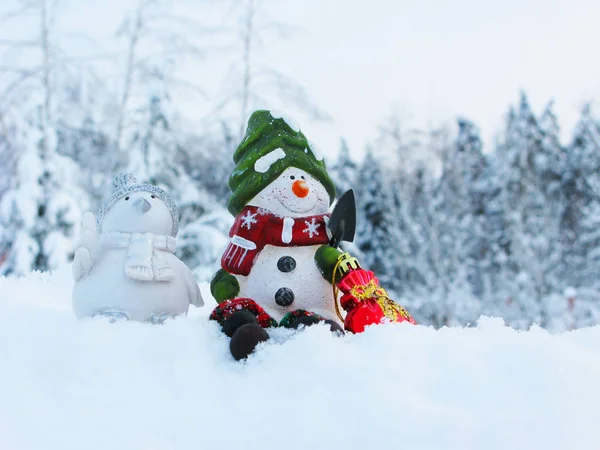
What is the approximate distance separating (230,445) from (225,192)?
12443 mm

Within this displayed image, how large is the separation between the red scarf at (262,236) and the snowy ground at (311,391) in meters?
0.74

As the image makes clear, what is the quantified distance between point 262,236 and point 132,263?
65 cm

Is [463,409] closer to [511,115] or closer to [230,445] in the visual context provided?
[230,445]

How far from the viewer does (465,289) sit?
49.7 ft

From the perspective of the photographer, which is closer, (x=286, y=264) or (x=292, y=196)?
(x=286, y=264)

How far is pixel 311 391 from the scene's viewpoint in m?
1.54

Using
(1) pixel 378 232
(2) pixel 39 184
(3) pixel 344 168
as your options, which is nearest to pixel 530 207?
(3) pixel 344 168

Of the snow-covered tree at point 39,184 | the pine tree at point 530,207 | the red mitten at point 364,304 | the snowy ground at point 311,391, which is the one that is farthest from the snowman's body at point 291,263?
the pine tree at point 530,207

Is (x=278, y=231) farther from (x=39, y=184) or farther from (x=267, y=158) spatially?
(x=39, y=184)

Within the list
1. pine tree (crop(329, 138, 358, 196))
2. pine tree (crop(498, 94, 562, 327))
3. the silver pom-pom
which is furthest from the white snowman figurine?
pine tree (crop(329, 138, 358, 196))

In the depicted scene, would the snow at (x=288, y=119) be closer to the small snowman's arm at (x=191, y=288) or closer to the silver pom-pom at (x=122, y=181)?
the silver pom-pom at (x=122, y=181)

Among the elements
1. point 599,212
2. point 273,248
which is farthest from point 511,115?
point 273,248

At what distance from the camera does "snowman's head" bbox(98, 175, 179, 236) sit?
8.48 feet

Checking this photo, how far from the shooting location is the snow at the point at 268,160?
2.78 meters
